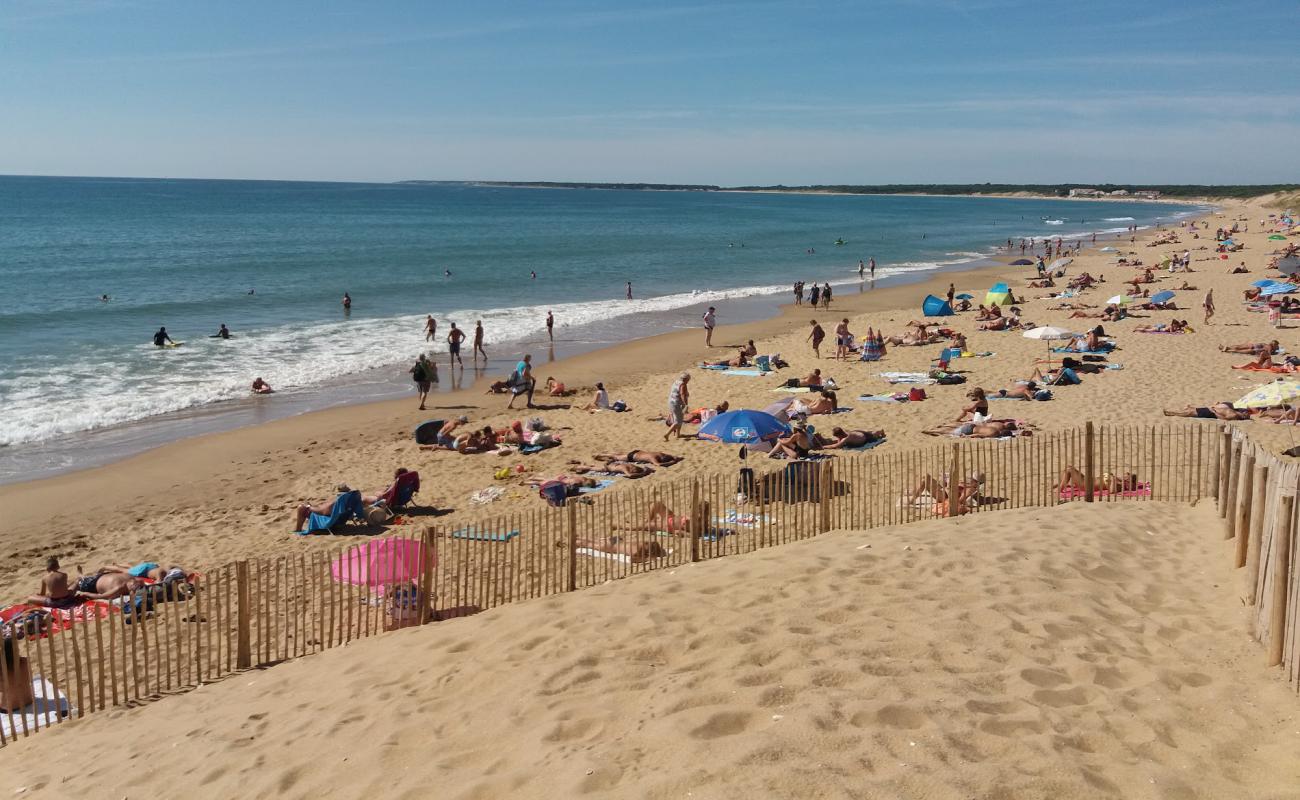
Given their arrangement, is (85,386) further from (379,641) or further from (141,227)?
(141,227)

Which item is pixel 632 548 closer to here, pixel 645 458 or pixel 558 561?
pixel 558 561

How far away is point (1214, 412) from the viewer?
16.2 m

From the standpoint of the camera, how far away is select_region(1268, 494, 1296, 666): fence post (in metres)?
6.28

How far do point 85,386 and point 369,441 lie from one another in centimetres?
1011

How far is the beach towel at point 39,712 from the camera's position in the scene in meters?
7.25

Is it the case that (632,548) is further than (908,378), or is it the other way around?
(908,378)

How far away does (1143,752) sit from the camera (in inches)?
211

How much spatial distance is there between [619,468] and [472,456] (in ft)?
9.80

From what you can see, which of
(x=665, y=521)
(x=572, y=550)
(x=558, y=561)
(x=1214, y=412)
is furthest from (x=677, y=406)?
(x=1214, y=412)

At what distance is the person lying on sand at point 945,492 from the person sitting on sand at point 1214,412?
6.83 m

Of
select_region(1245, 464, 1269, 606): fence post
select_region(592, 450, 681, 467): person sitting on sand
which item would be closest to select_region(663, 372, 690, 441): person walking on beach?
select_region(592, 450, 681, 467): person sitting on sand

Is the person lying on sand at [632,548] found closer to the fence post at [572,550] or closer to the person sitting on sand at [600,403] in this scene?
the fence post at [572,550]

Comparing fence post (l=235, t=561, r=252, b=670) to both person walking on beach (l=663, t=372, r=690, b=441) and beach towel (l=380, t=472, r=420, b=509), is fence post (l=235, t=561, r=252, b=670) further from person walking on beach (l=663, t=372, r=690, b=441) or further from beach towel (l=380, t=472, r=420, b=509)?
person walking on beach (l=663, t=372, r=690, b=441)

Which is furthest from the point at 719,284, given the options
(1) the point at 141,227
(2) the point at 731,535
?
(1) the point at 141,227
